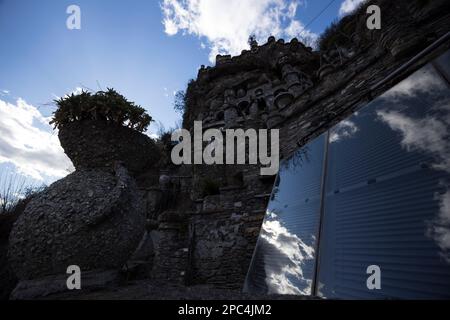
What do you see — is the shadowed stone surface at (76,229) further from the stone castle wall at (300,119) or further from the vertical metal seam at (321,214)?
the stone castle wall at (300,119)

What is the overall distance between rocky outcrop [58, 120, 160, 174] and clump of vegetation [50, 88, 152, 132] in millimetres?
59

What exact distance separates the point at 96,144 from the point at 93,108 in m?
0.34

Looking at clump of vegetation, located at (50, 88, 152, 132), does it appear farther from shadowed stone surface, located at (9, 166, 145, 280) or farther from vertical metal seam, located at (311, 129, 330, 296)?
vertical metal seam, located at (311, 129, 330, 296)

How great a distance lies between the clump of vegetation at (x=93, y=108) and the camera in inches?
74.7

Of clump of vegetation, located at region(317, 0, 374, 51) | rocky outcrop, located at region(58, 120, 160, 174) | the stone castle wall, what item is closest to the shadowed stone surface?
rocky outcrop, located at region(58, 120, 160, 174)

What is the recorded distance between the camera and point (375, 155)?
5.72 ft

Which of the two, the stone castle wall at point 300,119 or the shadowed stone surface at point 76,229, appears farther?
the stone castle wall at point 300,119

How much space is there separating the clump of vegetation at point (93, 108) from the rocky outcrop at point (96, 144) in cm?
6

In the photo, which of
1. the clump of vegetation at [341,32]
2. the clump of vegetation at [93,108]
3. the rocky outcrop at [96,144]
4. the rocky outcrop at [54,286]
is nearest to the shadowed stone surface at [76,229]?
the rocky outcrop at [54,286]

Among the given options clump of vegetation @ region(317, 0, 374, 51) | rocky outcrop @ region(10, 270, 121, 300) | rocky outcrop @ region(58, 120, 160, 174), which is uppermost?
clump of vegetation @ region(317, 0, 374, 51)

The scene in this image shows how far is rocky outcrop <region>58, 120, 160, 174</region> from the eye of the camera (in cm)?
190

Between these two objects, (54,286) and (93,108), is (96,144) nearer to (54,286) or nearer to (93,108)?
(93,108)

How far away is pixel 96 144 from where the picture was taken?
1.92m
